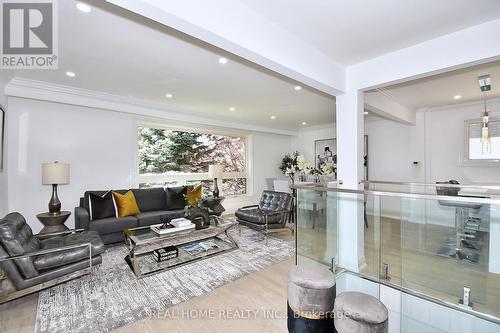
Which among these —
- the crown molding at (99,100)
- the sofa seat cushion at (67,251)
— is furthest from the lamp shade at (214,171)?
the sofa seat cushion at (67,251)

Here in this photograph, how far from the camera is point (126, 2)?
140cm

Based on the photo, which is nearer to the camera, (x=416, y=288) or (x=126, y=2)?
(x=126, y=2)

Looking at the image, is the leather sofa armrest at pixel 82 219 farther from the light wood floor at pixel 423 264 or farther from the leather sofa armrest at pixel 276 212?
the light wood floor at pixel 423 264

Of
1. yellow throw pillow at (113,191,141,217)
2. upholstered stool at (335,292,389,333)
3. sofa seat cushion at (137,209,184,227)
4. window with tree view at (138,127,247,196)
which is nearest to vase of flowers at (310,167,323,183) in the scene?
window with tree view at (138,127,247,196)

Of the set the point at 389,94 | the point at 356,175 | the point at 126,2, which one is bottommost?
the point at 356,175

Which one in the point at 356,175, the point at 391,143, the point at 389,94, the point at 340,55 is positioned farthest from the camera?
the point at 391,143

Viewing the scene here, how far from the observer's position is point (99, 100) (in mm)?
4203

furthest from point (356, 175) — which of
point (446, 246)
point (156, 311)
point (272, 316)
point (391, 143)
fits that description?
point (391, 143)

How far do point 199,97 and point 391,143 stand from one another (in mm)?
5034

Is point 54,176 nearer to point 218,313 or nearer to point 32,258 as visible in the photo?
point 32,258

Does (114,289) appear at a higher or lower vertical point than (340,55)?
lower

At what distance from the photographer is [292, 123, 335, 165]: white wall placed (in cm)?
735

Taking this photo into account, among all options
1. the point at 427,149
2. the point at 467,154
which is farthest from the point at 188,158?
the point at 467,154

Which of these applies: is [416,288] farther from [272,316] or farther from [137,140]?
[137,140]
